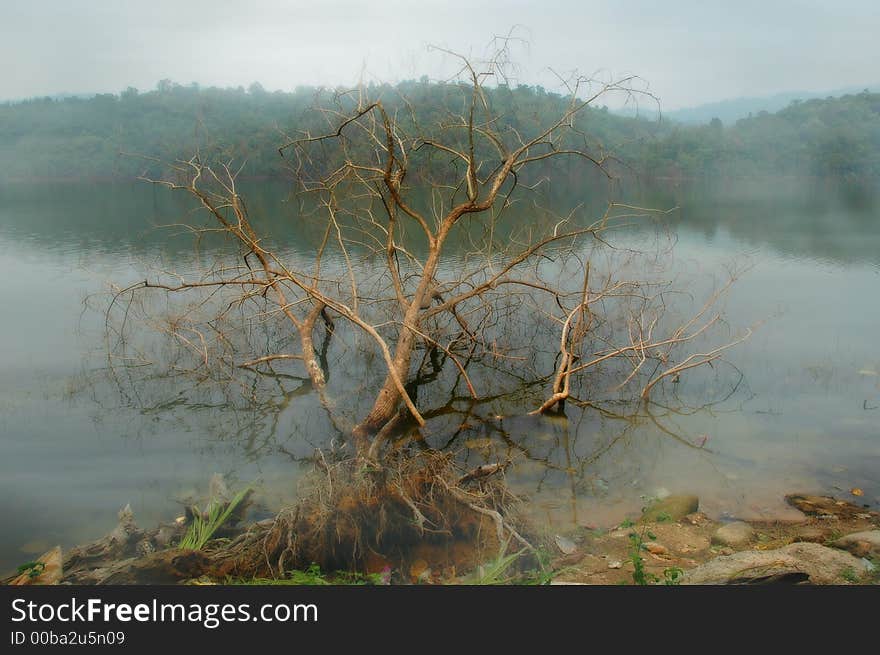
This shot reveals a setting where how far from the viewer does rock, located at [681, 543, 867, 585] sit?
12.8 ft

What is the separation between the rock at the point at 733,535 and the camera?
4948mm

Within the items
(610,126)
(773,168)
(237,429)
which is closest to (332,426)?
(237,429)

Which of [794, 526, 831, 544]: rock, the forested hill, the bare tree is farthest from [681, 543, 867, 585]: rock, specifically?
the forested hill

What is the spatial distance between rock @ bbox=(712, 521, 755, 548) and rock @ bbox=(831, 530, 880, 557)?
1.80 ft

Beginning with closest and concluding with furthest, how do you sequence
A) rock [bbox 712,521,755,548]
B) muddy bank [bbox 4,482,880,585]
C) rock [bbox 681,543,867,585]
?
rock [bbox 681,543,867,585]
muddy bank [bbox 4,482,880,585]
rock [bbox 712,521,755,548]

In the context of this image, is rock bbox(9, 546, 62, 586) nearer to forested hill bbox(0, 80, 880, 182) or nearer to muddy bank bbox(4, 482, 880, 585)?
muddy bank bbox(4, 482, 880, 585)

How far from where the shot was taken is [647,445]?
23.7ft

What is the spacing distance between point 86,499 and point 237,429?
6.00ft

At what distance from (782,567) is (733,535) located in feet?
3.28

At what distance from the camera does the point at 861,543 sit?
4.68m

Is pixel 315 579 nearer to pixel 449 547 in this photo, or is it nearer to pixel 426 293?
pixel 449 547

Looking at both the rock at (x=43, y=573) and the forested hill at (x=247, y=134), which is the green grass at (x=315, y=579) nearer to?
the rock at (x=43, y=573)

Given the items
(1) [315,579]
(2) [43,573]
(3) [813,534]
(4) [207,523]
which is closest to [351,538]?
(1) [315,579]

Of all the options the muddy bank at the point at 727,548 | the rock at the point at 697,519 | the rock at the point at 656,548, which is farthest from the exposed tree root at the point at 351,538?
the rock at the point at 697,519
